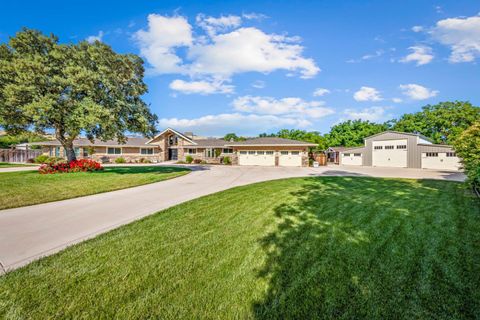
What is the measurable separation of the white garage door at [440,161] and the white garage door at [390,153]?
1777 millimetres

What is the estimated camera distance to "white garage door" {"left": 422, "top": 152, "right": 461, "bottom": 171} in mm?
20312

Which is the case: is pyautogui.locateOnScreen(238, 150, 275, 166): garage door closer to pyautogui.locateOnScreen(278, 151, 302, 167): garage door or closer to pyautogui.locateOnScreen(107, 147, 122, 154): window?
pyautogui.locateOnScreen(278, 151, 302, 167): garage door

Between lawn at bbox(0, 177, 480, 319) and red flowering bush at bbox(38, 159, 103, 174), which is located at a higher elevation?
red flowering bush at bbox(38, 159, 103, 174)

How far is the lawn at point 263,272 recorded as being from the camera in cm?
221

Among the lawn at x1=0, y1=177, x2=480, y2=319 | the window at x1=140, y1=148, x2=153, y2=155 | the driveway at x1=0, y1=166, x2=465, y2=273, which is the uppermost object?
the window at x1=140, y1=148, x2=153, y2=155

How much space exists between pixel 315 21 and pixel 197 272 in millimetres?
14723

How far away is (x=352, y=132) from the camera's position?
39562 millimetres

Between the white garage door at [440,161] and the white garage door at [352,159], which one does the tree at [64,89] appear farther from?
the white garage door at [440,161]

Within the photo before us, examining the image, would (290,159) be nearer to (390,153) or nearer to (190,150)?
(390,153)

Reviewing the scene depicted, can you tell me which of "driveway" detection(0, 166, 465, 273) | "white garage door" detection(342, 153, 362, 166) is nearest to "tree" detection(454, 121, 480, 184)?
"driveway" detection(0, 166, 465, 273)

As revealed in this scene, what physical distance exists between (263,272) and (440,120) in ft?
154

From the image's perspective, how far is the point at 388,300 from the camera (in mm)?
2314

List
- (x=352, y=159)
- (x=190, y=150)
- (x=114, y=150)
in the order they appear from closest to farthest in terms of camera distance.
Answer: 1. (x=352, y=159)
2. (x=114, y=150)
3. (x=190, y=150)

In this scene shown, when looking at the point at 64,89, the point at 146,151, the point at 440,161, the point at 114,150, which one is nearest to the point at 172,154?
the point at 146,151
